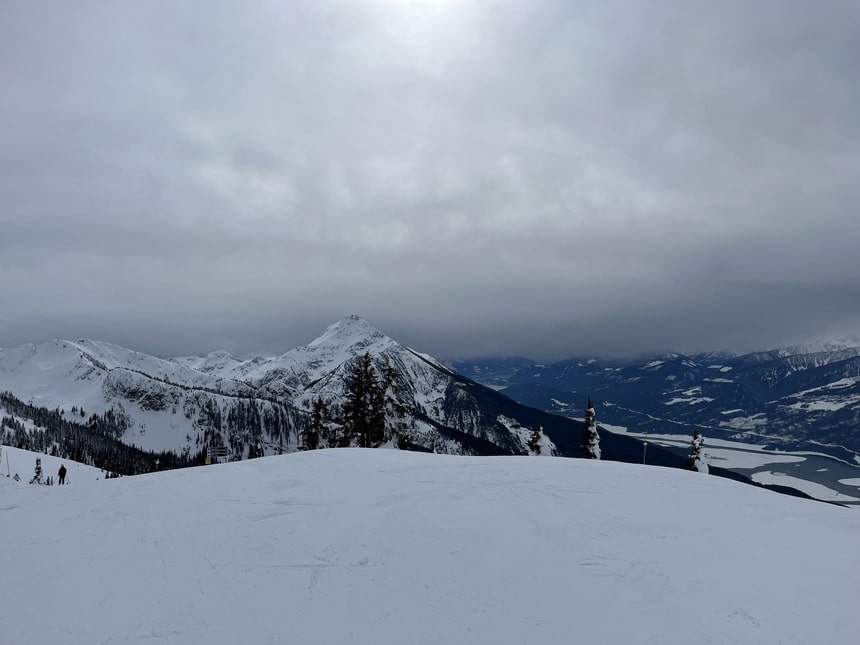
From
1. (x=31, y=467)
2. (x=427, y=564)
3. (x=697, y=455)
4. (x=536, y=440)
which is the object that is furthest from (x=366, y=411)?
(x=31, y=467)

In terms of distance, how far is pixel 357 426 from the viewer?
4281cm

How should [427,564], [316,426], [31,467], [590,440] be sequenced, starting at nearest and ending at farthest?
[427,564]
[590,440]
[316,426]
[31,467]

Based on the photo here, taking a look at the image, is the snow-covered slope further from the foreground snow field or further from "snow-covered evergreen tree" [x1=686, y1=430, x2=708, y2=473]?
"snow-covered evergreen tree" [x1=686, y1=430, x2=708, y2=473]

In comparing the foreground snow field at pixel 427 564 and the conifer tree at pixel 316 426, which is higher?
the foreground snow field at pixel 427 564

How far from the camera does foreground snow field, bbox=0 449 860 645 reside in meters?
8.98

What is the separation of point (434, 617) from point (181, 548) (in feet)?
22.9

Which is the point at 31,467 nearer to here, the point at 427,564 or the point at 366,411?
the point at 366,411

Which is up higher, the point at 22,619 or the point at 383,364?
the point at 383,364

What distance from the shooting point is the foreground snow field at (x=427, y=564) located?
898 centimetres

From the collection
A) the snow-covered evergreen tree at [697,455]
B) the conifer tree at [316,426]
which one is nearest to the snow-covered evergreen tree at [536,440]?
the snow-covered evergreen tree at [697,455]

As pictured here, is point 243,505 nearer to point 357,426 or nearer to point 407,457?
point 407,457

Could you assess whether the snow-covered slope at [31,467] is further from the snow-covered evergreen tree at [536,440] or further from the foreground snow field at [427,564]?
the foreground snow field at [427,564]

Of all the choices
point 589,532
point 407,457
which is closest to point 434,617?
point 589,532

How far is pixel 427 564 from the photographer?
1114cm
